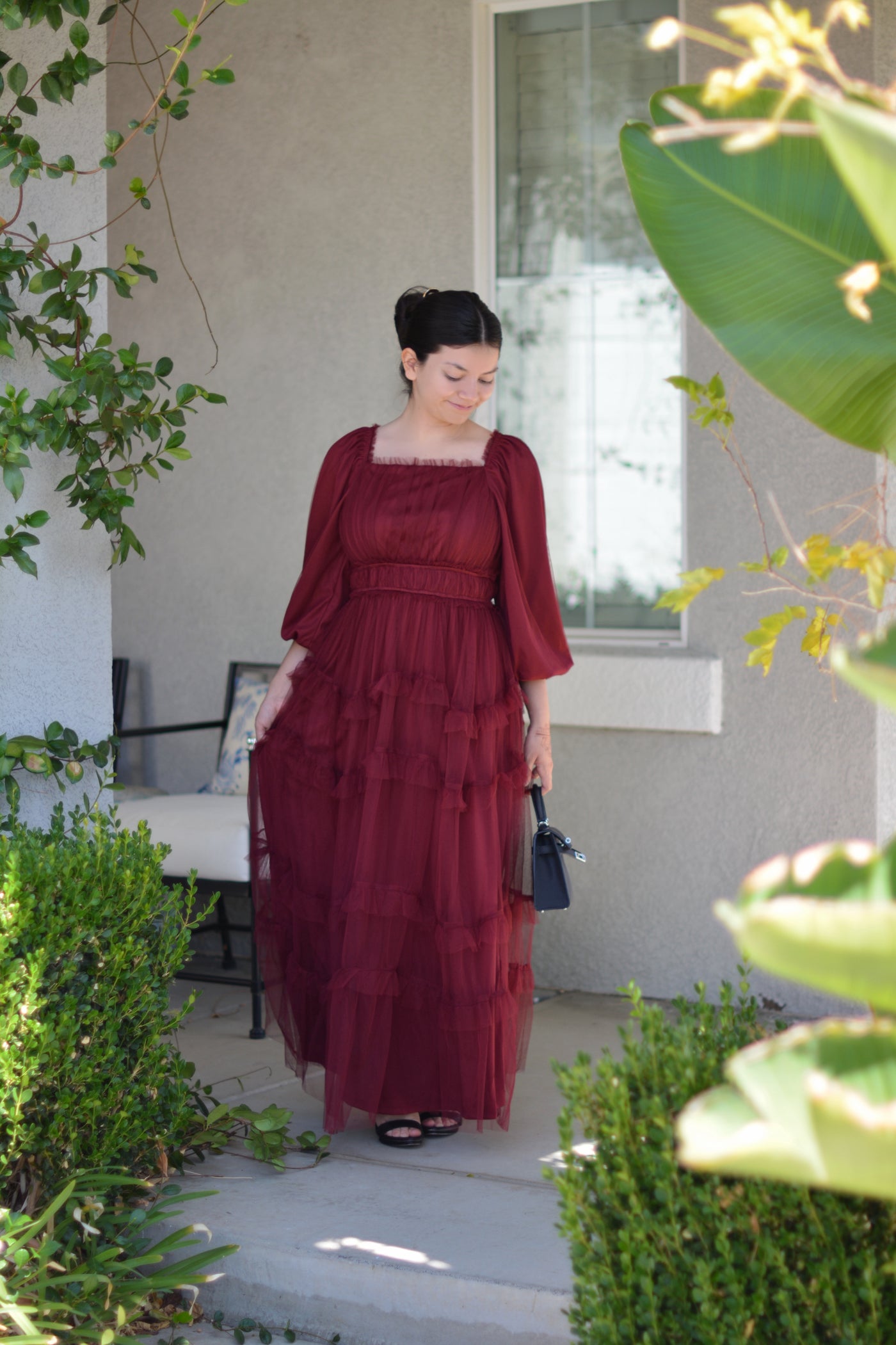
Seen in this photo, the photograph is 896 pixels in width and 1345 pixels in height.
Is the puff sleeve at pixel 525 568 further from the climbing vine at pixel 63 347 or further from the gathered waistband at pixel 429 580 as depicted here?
the climbing vine at pixel 63 347

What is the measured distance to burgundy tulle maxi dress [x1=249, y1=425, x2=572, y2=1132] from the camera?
3191 mm

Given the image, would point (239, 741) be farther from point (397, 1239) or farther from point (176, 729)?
point (397, 1239)

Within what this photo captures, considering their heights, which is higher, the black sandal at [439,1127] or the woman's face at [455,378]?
the woman's face at [455,378]

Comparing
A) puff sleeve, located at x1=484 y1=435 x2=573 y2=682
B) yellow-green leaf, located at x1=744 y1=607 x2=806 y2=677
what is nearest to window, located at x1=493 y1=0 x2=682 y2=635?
puff sleeve, located at x1=484 y1=435 x2=573 y2=682

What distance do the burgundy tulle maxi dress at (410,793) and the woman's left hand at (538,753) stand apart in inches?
1.5

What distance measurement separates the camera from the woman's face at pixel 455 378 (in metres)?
3.24

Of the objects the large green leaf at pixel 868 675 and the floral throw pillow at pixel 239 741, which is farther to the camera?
the floral throw pillow at pixel 239 741

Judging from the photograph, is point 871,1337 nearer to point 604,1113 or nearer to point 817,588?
point 604,1113

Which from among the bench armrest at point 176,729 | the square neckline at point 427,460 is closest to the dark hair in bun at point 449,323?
the square neckline at point 427,460

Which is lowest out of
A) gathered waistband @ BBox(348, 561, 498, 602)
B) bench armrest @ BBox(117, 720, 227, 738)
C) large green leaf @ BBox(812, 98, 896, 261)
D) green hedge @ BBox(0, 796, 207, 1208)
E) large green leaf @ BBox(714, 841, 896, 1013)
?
green hedge @ BBox(0, 796, 207, 1208)

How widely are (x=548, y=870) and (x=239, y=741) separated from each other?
215 cm

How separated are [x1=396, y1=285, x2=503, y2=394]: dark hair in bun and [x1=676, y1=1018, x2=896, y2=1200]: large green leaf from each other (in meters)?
2.40

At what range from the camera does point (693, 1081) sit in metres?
1.70

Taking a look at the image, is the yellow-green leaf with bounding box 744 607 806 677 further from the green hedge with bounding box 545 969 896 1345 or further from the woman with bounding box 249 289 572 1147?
the woman with bounding box 249 289 572 1147
